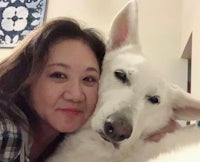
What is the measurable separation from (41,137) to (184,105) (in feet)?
1.78

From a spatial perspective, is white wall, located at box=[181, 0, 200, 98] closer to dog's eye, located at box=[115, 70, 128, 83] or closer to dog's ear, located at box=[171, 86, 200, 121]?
dog's ear, located at box=[171, 86, 200, 121]

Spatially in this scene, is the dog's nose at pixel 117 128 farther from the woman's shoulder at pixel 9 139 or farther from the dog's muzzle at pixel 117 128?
the woman's shoulder at pixel 9 139

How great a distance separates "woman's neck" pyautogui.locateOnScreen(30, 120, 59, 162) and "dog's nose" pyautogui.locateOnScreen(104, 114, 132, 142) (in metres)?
0.32

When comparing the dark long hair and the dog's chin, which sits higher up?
the dark long hair

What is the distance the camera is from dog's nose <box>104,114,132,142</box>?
3.78ft

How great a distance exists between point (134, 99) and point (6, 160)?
1.53 ft

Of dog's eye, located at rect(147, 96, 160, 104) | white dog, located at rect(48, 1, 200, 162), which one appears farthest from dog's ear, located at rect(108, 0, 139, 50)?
dog's eye, located at rect(147, 96, 160, 104)

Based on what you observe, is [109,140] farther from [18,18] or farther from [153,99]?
[18,18]

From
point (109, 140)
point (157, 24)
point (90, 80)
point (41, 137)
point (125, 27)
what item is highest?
point (125, 27)

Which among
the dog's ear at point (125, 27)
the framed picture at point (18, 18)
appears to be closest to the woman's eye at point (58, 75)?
the dog's ear at point (125, 27)

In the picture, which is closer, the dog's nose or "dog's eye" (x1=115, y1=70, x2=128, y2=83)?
the dog's nose

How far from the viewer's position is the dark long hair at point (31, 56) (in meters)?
1.33

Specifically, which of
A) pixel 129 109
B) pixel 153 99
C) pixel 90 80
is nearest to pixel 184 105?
pixel 153 99

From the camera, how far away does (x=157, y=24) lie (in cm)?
291
